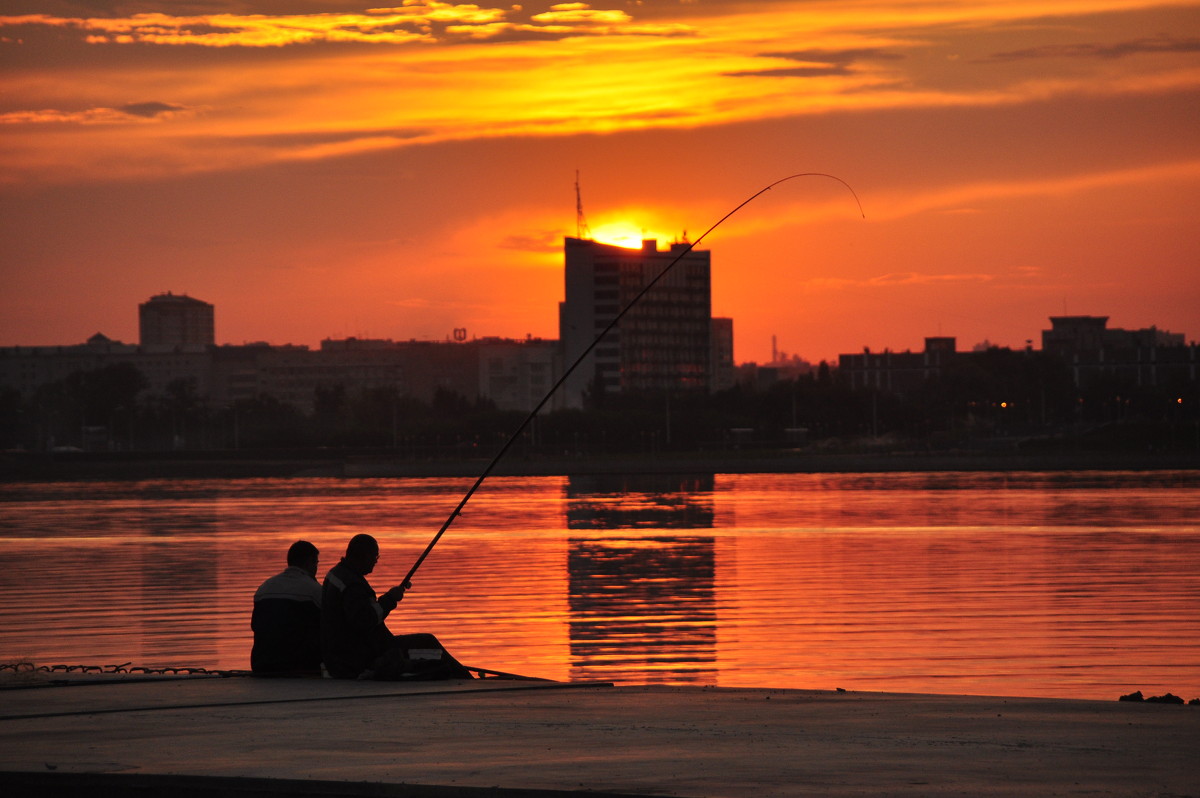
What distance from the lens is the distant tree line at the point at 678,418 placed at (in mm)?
114125

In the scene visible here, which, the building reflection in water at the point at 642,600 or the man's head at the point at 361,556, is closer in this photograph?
the man's head at the point at 361,556

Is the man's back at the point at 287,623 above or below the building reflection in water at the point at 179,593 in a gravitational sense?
above

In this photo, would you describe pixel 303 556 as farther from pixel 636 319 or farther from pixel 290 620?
pixel 636 319

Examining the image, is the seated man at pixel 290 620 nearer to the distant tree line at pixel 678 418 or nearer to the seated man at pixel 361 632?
the seated man at pixel 361 632

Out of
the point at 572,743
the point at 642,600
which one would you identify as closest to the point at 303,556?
the point at 572,743

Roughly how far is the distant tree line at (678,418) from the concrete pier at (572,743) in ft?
323

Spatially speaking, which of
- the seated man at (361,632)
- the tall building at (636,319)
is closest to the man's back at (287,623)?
the seated man at (361,632)

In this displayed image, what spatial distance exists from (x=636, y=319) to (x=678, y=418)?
185 feet

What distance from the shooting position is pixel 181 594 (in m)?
19.1

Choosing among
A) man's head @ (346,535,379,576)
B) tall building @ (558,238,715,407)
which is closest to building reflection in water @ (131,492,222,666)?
man's head @ (346,535,379,576)

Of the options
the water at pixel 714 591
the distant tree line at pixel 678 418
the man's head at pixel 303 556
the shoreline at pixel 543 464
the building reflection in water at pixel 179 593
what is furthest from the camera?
the distant tree line at pixel 678 418

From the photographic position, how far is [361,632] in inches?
309

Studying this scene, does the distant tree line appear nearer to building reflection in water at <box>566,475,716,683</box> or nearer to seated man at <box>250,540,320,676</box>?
building reflection in water at <box>566,475,716,683</box>

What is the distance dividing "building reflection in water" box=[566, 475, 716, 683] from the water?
0.20ft
